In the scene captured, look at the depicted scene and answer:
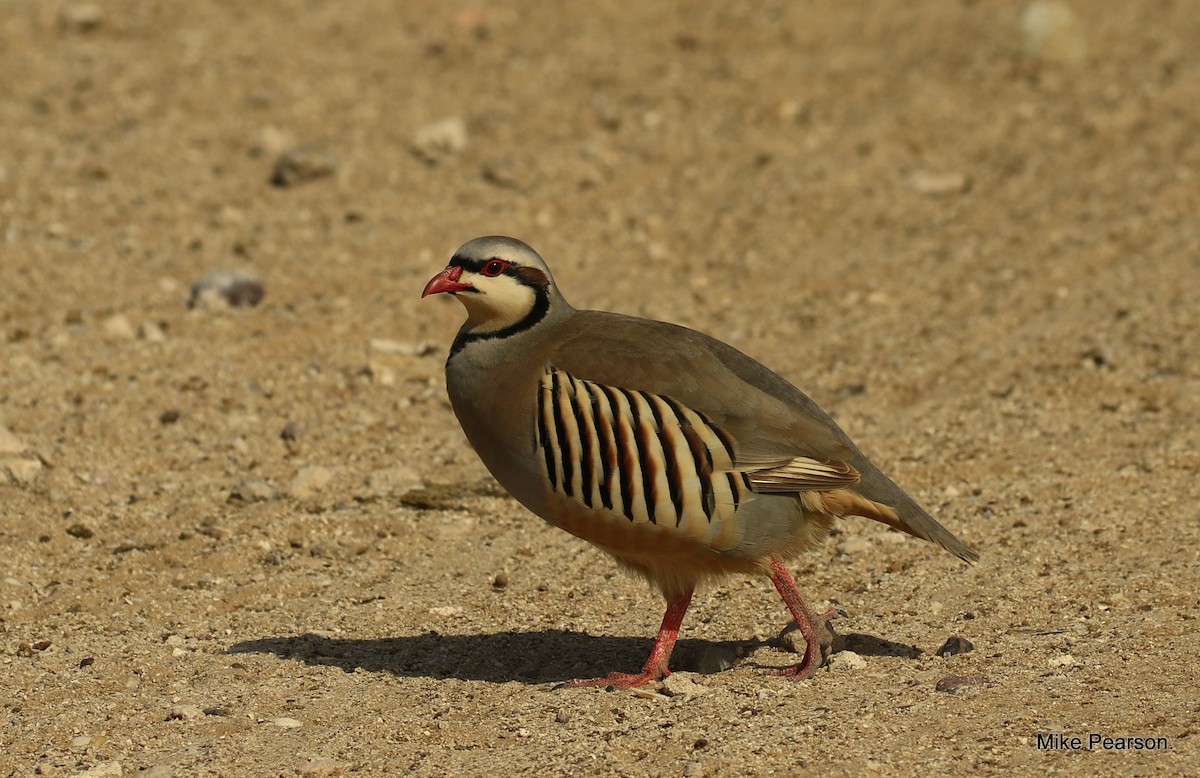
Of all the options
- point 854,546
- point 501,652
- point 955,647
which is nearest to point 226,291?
point 501,652

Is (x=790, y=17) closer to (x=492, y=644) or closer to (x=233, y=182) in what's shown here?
(x=233, y=182)

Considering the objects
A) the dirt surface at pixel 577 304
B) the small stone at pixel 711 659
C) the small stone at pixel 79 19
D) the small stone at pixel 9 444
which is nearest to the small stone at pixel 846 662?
the dirt surface at pixel 577 304

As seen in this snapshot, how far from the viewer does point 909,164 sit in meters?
12.0

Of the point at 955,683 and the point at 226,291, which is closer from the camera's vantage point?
the point at 955,683

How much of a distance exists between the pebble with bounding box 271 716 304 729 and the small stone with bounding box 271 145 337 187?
6.73m

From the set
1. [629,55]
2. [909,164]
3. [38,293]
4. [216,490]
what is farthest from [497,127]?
[216,490]

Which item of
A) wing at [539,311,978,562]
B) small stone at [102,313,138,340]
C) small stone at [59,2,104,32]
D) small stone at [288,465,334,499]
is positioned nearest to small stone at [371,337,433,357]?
small stone at [102,313,138,340]

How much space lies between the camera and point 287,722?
216 inches

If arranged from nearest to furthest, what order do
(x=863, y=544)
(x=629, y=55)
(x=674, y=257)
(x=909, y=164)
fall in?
(x=863, y=544), (x=674, y=257), (x=909, y=164), (x=629, y=55)

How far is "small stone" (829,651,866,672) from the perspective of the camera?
5.83m

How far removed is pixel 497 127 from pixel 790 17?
3440 millimetres

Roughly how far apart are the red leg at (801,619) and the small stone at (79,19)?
1049 cm

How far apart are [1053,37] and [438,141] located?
17.6 ft

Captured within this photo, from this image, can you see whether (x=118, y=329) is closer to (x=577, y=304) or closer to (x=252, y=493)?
(x=252, y=493)
